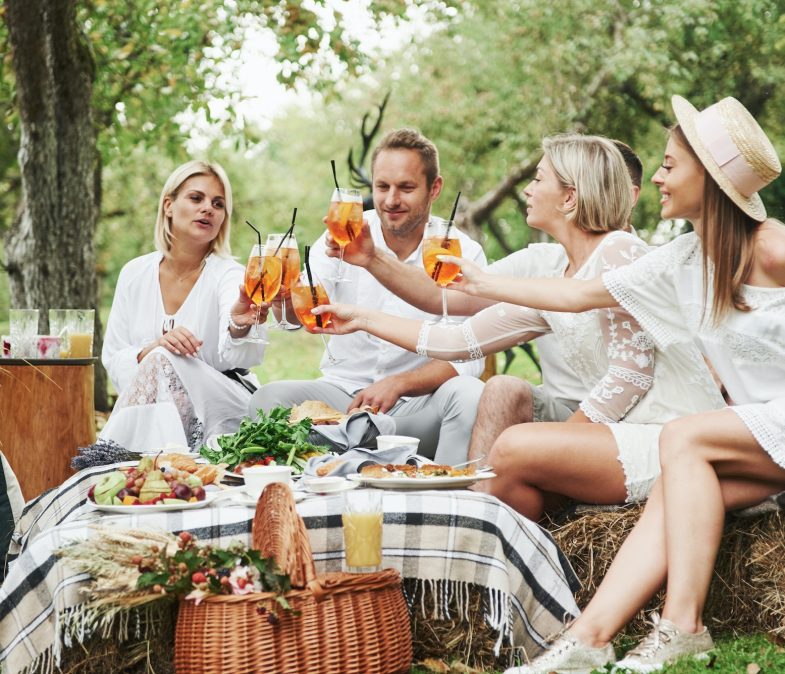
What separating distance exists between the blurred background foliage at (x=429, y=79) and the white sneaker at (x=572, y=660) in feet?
10.1

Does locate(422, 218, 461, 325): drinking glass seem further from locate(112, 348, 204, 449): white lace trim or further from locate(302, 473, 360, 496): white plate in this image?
locate(112, 348, 204, 449): white lace trim

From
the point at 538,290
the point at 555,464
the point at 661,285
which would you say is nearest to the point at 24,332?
the point at 538,290

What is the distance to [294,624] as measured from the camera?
2.62 meters

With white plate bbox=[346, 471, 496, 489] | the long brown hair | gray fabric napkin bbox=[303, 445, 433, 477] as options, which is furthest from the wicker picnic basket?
the long brown hair

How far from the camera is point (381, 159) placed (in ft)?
15.8

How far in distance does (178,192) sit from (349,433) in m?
1.93

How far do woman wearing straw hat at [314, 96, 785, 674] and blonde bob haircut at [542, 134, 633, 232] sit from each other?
0.45 meters

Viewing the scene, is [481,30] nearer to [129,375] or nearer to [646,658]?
[129,375]

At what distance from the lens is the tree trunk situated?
25.8 feet

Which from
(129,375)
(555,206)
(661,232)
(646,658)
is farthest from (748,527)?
(661,232)

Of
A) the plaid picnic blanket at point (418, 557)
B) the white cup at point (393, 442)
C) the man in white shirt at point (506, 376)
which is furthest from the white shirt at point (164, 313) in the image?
the plaid picnic blanket at point (418, 557)

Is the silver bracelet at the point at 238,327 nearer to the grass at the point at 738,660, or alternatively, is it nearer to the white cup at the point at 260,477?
the white cup at the point at 260,477

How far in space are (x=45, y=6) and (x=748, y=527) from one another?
6.50 m

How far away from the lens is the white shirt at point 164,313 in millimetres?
4945
